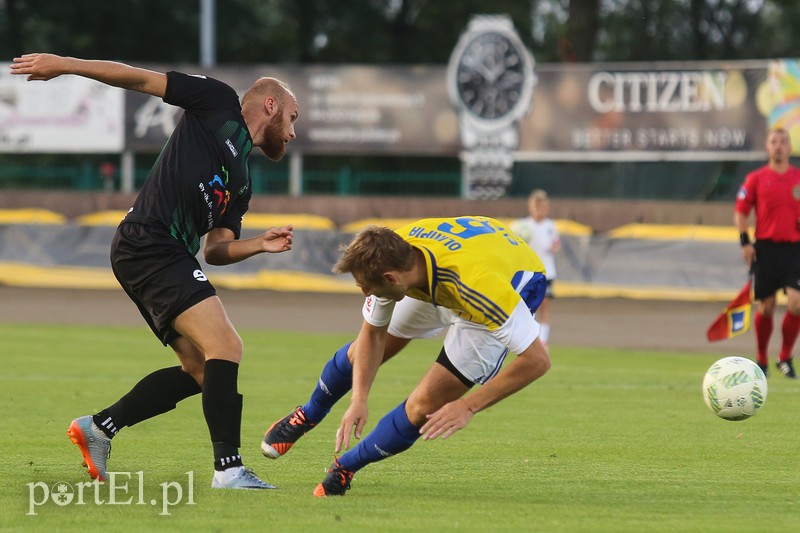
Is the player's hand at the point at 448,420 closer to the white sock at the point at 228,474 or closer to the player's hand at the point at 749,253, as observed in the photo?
the white sock at the point at 228,474

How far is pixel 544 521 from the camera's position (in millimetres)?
6078

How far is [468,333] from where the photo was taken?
22.1ft

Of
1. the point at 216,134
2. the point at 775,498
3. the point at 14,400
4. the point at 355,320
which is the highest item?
the point at 216,134

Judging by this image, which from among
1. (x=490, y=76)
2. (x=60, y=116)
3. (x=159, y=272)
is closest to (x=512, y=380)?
(x=159, y=272)

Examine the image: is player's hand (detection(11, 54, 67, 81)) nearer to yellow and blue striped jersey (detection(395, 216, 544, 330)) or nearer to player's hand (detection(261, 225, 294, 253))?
player's hand (detection(261, 225, 294, 253))

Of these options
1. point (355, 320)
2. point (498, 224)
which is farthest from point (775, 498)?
point (355, 320)

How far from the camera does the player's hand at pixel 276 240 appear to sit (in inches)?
262

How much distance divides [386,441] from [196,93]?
1980mm

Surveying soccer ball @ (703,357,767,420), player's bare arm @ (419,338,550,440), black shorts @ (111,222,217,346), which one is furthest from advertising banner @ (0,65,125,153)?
player's bare arm @ (419,338,550,440)

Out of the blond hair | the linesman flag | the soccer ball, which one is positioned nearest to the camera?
the blond hair

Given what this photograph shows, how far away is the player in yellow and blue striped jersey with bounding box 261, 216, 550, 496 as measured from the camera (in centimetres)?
620

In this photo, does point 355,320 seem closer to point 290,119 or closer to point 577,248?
point 577,248

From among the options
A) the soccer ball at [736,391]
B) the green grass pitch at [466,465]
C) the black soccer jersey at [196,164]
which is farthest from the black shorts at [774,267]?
the black soccer jersey at [196,164]

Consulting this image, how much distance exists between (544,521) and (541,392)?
5.86 meters
